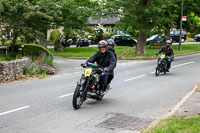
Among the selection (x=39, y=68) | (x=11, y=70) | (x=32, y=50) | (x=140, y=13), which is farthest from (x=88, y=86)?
(x=140, y=13)

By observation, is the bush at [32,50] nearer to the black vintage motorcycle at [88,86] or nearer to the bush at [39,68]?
the bush at [39,68]

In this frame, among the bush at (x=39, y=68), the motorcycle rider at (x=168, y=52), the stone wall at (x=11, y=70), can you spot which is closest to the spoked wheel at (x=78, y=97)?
the stone wall at (x=11, y=70)

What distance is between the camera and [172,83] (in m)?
14.8

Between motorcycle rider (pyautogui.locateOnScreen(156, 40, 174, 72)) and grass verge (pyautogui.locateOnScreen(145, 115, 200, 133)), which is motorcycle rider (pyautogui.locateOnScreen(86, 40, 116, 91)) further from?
motorcycle rider (pyautogui.locateOnScreen(156, 40, 174, 72))

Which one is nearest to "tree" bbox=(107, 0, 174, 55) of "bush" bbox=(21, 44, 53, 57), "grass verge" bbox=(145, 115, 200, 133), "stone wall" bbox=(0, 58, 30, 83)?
"bush" bbox=(21, 44, 53, 57)

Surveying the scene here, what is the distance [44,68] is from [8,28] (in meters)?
3.03

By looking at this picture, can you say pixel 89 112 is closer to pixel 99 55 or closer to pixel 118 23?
pixel 99 55

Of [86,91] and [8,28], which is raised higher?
[8,28]

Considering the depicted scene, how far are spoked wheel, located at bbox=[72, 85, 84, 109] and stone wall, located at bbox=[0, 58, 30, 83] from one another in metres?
6.48

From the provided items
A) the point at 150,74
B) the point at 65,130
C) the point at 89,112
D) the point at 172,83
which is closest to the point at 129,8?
the point at 150,74

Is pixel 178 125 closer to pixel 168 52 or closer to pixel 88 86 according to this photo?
pixel 88 86

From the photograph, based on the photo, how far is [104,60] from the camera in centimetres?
1023

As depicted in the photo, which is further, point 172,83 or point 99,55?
point 172,83

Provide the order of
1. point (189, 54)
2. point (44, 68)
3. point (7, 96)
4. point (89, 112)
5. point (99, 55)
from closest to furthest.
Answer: point (89, 112) → point (99, 55) → point (7, 96) → point (44, 68) → point (189, 54)
